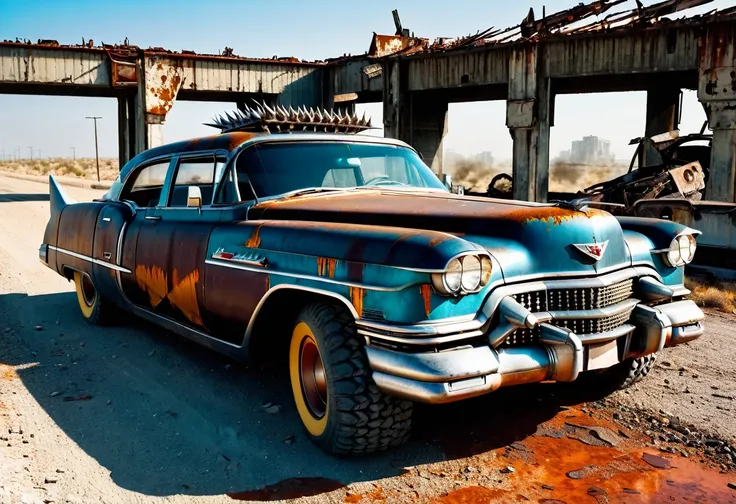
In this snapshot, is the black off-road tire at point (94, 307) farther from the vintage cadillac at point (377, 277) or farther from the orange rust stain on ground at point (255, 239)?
→ the orange rust stain on ground at point (255, 239)

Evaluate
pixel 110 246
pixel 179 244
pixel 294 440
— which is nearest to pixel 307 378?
pixel 294 440

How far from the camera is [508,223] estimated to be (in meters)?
3.63

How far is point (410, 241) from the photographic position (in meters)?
3.25

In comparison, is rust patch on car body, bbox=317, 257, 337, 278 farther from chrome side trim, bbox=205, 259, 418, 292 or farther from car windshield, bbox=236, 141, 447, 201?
car windshield, bbox=236, 141, 447, 201

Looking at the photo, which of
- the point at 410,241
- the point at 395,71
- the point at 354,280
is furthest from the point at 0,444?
the point at 395,71

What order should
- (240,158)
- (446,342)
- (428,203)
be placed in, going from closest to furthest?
(446,342), (428,203), (240,158)

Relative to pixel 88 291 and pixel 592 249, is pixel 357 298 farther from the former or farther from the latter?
pixel 88 291

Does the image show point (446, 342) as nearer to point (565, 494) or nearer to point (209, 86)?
point (565, 494)

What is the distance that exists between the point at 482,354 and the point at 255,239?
1612mm

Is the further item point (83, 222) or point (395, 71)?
point (395, 71)

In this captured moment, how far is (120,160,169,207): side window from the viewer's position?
18.8 feet

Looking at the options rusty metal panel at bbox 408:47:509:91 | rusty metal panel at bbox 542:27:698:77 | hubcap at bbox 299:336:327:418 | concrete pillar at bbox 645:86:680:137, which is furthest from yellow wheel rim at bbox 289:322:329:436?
concrete pillar at bbox 645:86:680:137

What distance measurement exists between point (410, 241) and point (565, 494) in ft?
4.54

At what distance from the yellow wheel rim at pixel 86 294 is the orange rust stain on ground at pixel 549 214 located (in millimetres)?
4342
